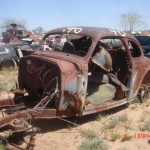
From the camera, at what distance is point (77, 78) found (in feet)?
20.1

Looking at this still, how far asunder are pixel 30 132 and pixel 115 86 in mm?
2901

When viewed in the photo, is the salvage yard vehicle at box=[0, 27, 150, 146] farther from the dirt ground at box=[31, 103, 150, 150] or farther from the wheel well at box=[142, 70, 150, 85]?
the dirt ground at box=[31, 103, 150, 150]

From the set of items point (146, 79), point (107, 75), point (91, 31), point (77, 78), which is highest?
point (91, 31)

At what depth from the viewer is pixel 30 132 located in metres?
5.23

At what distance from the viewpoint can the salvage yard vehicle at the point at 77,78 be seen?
5996 mm

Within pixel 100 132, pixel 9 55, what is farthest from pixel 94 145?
pixel 9 55

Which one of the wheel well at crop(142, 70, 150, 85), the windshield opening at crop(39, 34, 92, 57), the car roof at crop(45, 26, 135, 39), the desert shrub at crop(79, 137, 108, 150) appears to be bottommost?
the desert shrub at crop(79, 137, 108, 150)

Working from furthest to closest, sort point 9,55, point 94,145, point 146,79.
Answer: point 9,55 < point 146,79 < point 94,145

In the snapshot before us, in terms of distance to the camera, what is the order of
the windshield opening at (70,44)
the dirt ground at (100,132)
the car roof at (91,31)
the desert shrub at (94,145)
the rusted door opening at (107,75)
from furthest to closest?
the windshield opening at (70,44), the car roof at (91,31), the rusted door opening at (107,75), the dirt ground at (100,132), the desert shrub at (94,145)

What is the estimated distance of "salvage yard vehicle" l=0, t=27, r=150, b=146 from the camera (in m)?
6.00
